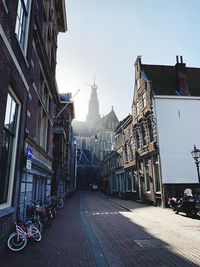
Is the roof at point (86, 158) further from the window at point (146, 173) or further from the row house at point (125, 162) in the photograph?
the window at point (146, 173)

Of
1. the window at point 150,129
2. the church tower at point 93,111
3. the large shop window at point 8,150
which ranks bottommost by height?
the large shop window at point 8,150

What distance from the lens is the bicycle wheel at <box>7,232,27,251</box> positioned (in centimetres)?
620

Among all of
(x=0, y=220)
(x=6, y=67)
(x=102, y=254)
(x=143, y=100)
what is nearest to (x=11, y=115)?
(x=6, y=67)

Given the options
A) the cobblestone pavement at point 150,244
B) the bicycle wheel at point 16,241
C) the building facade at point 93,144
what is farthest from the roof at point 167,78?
the building facade at point 93,144

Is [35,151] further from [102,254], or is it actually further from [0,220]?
[102,254]

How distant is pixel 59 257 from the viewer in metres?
5.91

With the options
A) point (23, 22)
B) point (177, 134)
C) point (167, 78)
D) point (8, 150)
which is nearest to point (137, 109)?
point (167, 78)

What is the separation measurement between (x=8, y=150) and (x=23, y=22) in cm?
444

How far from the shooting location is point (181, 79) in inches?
859

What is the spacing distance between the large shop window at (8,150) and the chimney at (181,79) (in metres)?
17.6

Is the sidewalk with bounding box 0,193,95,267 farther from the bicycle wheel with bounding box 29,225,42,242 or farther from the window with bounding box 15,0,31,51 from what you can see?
the window with bounding box 15,0,31,51

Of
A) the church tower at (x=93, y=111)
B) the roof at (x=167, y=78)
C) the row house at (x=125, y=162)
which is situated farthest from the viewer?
the church tower at (x=93, y=111)

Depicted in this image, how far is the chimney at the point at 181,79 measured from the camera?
2128 centimetres

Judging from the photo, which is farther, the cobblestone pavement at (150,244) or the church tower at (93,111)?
the church tower at (93,111)
